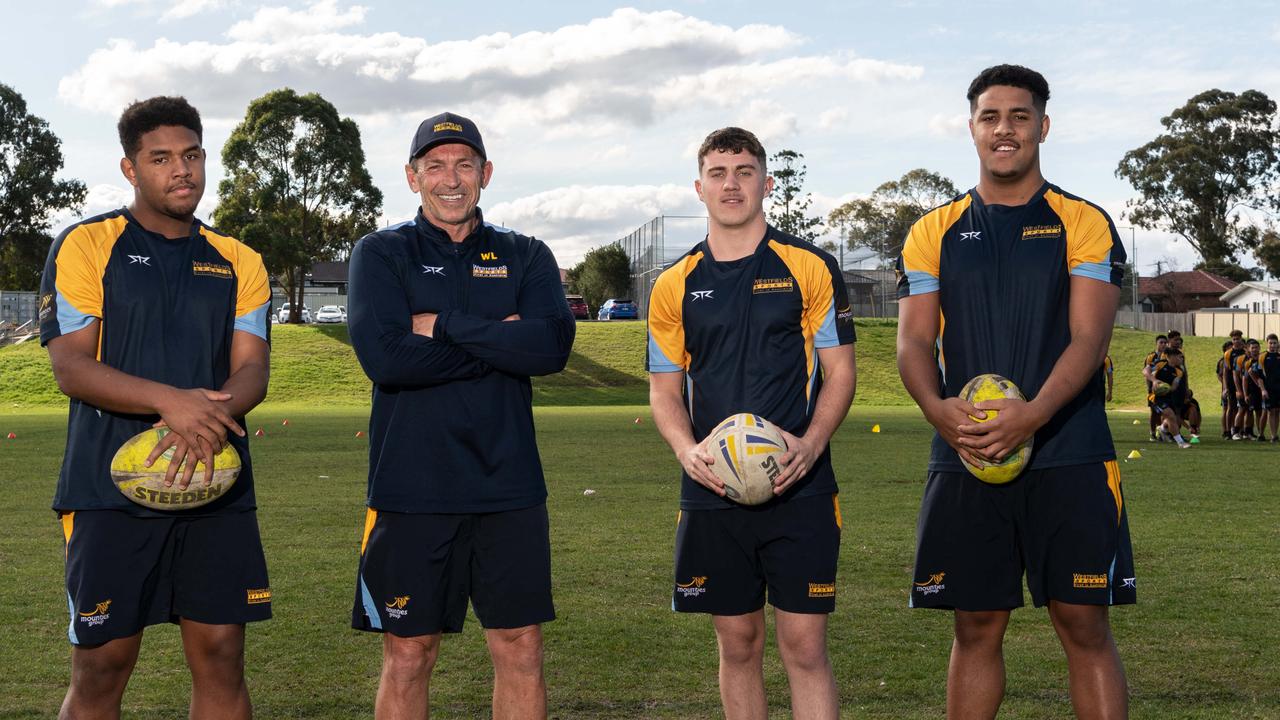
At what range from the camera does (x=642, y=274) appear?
63.6 meters

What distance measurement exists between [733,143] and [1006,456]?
167 cm

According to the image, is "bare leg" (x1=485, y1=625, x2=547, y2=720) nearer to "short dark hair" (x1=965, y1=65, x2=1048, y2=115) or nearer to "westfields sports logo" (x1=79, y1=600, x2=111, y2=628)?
"westfields sports logo" (x1=79, y1=600, x2=111, y2=628)

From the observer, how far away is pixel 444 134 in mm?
4746

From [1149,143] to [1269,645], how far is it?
80.9 m

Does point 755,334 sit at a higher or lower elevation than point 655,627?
higher

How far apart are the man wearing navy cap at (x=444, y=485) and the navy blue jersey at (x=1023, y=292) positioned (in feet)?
5.29

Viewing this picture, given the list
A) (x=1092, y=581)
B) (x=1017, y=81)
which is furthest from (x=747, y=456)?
(x=1017, y=81)

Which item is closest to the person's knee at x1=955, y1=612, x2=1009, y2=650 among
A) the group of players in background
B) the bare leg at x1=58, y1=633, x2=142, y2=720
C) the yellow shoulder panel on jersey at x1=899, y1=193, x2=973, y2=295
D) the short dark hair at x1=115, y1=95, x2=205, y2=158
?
the yellow shoulder panel on jersey at x1=899, y1=193, x2=973, y2=295

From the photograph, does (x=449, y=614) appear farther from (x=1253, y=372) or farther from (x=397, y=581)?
(x=1253, y=372)

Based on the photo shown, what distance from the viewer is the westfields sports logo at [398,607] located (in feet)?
14.8

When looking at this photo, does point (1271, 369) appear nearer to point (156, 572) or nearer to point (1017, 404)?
point (1017, 404)

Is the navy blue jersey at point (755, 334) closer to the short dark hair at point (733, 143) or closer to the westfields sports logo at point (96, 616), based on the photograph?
the short dark hair at point (733, 143)

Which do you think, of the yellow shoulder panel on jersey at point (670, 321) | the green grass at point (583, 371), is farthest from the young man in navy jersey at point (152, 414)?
the green grass at point (583, 371)

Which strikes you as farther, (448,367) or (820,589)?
(820,589)
